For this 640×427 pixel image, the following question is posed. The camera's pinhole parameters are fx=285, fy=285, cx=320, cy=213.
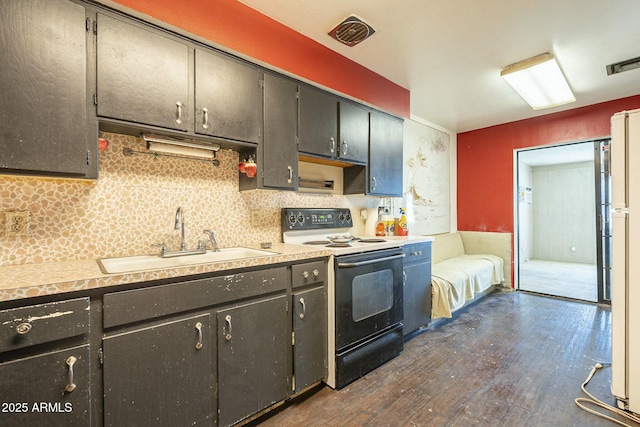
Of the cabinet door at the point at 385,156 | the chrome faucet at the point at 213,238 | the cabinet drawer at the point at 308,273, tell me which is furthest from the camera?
the cabinet door at the point at 385,156

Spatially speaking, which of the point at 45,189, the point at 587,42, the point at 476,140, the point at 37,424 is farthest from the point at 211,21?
the point at 476,140

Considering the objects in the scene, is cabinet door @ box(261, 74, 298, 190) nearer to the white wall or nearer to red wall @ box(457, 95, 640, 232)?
red wall @ box(457, 95, 640, 232)

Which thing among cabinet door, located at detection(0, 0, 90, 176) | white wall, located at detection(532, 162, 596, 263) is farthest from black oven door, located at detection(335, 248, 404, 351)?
white wall, located at detection(532, 162, 596, 263)

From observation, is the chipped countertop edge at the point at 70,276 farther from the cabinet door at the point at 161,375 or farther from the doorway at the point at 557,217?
the doorway at the point at 557,217

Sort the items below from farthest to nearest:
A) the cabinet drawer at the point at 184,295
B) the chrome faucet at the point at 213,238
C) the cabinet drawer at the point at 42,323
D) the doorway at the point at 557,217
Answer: the doorway at the point at 557,217, the chrome faucet at the point at 213,238, the cabinet drawer at the point at 184,295, the cabinet drawer at the point at 42,323

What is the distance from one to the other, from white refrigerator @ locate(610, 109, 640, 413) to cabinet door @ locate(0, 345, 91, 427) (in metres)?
2.81

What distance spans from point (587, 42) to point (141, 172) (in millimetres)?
3583

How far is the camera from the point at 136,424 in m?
1.25

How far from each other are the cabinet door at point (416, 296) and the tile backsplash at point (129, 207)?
4.57 ft

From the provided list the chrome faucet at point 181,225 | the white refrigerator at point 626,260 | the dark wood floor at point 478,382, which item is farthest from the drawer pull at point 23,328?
the white refrigerator at point 626,260

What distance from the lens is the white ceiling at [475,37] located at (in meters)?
1.97

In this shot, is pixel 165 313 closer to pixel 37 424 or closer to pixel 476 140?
pixel 37 424

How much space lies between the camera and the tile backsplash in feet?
4.71

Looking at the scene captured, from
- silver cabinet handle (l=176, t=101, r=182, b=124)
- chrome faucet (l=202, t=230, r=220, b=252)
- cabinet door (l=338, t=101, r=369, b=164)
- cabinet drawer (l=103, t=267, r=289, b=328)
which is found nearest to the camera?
cabinet drawer (l=103, t=267, r=289, b=328)
